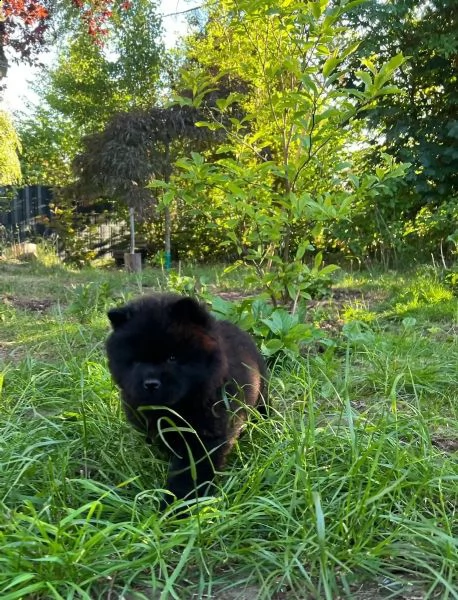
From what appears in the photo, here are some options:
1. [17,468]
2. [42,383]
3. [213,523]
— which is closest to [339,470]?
[213,523]

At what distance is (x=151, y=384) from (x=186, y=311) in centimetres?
33

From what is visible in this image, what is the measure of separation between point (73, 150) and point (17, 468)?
2301 cm

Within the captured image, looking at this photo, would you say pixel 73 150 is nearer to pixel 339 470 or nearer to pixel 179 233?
pixel 179 233

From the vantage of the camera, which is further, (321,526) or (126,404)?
(126,404)

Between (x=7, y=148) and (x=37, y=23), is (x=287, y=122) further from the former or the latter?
(x=7, y=148)

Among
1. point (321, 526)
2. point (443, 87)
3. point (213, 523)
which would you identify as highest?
point (443, 87)

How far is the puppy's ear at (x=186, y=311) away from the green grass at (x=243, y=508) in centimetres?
56

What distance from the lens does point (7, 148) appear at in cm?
1194

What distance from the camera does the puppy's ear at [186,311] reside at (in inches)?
84.4

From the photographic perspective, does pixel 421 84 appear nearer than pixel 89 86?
Yes

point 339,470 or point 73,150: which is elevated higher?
point 73,150

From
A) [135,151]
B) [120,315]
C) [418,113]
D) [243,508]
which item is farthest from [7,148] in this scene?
[243,508]

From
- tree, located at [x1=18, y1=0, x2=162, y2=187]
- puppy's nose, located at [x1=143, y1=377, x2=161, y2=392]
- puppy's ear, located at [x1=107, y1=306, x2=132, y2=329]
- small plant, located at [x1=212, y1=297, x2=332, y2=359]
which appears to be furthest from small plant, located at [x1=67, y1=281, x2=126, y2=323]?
tree, located at [x1=18, y1=0, x2=162, y2=187]

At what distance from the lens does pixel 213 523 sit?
1.81m
